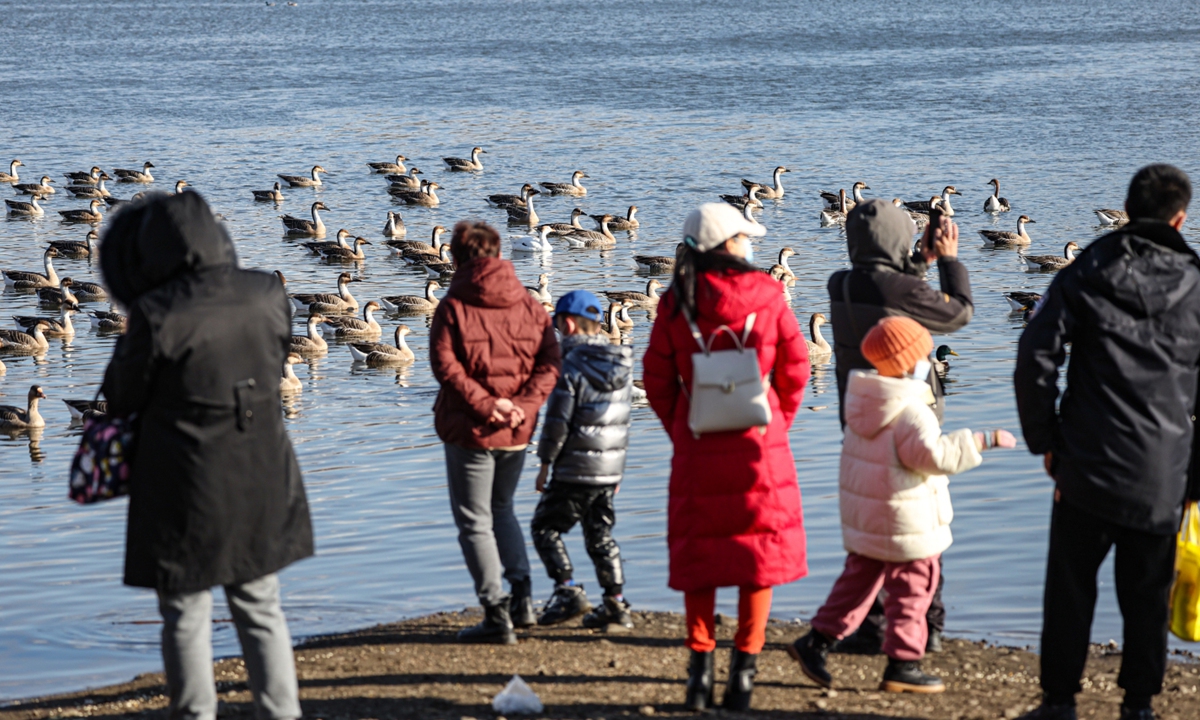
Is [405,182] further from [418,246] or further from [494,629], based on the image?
[494,629]

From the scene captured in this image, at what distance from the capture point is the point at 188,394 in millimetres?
4832

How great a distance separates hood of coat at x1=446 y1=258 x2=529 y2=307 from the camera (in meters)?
6.58

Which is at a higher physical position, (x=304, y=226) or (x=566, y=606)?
(x=566, y=606)

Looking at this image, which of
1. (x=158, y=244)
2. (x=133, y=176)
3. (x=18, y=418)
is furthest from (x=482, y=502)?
(x=133, y=176)

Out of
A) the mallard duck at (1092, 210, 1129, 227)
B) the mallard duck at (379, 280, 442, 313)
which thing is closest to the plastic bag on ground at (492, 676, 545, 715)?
the mallard duck at (379, 280, 442, 313)

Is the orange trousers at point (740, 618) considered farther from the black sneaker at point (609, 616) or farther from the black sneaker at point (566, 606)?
the black sneaker at point (566, 606)

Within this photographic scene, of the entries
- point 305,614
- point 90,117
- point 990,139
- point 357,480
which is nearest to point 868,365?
point 305,614

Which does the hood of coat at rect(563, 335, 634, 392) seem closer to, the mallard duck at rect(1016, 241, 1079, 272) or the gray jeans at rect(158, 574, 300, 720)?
the gray jeans at rect(158, 574, 300, 720)

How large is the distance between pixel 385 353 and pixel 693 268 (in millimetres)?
13540

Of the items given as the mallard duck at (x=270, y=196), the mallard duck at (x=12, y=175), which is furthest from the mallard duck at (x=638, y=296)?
the mallard duck at (x=12, y=175)

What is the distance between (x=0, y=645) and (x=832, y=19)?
78.4 metres

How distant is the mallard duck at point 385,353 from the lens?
18750mm

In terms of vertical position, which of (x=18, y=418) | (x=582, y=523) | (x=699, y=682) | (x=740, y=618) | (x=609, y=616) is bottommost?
(x=18, y=418)

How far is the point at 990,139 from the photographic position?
1480 inches
